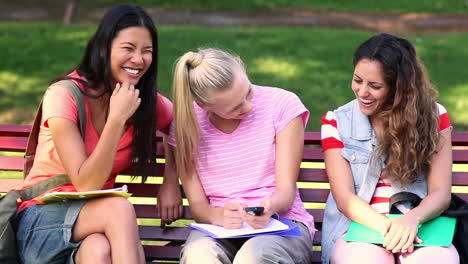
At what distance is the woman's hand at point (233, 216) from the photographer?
13.8 ft

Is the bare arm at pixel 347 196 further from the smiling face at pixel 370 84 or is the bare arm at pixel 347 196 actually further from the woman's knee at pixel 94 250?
the woman's knee at pixel 94 250

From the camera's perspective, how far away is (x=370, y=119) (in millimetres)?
4555

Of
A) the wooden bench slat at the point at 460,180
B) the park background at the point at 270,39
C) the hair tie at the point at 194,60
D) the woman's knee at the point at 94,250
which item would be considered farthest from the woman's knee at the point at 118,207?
the park background at the point at 270,39

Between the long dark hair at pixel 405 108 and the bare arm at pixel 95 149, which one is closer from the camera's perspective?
the bare arm at pixel 95 149

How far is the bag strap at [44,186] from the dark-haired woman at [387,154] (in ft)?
4.37

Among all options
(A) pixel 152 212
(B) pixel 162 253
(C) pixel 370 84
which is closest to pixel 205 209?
(B) pixel 162 253

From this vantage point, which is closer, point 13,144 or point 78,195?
point 78,195

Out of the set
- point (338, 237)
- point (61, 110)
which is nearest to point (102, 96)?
point (61, 110)

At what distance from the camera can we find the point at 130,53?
14.2 ft

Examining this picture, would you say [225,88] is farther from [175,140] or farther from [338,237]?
[338,237]

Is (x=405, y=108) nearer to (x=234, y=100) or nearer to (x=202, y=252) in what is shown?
(x=234, y=100)

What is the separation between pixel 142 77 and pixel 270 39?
5.80 meters

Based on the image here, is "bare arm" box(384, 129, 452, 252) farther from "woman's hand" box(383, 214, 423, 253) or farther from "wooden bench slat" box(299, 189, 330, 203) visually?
"wooden bench slat" box(299, 189, 330, 203)

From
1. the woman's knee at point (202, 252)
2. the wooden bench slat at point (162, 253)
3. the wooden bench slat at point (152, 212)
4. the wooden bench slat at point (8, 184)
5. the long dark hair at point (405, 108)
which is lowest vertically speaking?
the wooden bench slat at point (162, 253)
